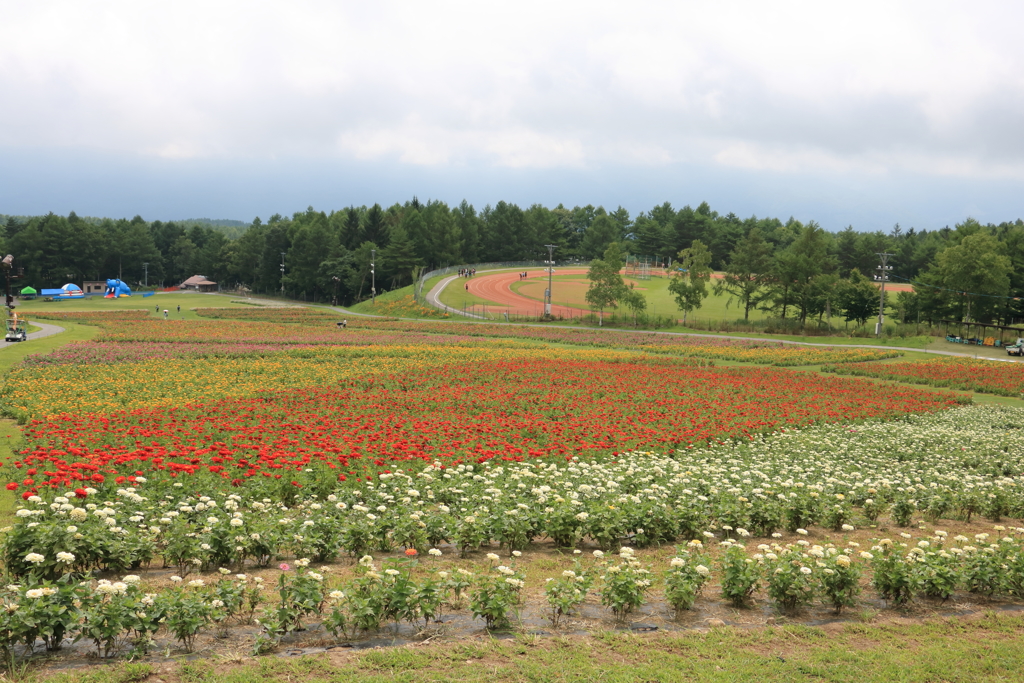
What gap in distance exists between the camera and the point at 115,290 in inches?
4589

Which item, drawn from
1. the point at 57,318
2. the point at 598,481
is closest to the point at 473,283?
the point at 57,318

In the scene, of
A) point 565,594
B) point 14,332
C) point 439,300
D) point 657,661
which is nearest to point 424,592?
point 565,594

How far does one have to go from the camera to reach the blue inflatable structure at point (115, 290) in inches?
4525

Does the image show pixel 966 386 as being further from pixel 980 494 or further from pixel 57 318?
pixel 57 318

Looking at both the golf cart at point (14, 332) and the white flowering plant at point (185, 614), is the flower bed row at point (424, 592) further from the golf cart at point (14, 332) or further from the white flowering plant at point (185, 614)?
the golf cart at point (14, 332)

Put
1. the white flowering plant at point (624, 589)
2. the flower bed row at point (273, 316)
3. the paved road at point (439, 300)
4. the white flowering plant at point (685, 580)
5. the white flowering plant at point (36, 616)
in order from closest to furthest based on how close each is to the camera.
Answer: the white flowering plant at point (36, 616), the white flowering plant at point (624, 589), the white flowering plant at point (685, 580), the flower bed row at point (273, 316), the paved road at point (439, 300)

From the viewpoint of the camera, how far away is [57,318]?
6000cm

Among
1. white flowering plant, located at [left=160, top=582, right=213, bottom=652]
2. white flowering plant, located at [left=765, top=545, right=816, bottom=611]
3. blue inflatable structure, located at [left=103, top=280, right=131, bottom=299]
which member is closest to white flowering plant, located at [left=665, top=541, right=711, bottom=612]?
white flowering plant, located at [left=765, top=545, right=816, bottom=611]

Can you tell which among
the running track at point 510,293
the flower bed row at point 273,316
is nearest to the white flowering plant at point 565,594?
the flower bed row at point 273,316

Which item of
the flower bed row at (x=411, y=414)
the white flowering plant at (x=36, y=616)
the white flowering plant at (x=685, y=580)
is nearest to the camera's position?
the white flowering plant at (x=36, y=616)

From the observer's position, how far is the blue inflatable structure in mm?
114944

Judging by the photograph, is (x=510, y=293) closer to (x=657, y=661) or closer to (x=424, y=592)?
(x=424, y=592)

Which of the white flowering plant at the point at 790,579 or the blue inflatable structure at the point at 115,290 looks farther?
the blue inflatable structure at the point at 115,290

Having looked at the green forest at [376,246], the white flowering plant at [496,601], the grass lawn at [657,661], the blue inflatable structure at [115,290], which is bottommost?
the blue inflatable structure at [115,290]
